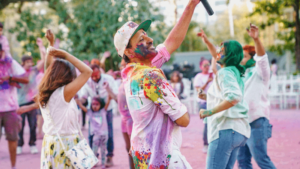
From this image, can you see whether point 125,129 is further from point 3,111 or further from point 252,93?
point 252,93

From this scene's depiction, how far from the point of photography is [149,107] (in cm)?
227

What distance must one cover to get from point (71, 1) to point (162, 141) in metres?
15.9

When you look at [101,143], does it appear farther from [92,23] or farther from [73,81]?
[92,23]

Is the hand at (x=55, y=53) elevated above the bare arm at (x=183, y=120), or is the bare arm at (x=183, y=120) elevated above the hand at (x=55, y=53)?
the hand at (x=55, y=53)

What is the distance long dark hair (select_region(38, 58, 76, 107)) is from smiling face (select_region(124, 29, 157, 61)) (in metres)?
1.19

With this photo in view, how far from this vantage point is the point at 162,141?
2.25 m

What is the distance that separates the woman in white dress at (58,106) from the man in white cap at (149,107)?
1087mm

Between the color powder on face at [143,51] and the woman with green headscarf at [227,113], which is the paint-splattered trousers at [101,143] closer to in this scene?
the woman with green headscarf at [227,113]

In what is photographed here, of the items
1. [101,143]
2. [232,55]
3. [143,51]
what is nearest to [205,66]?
[101,143]

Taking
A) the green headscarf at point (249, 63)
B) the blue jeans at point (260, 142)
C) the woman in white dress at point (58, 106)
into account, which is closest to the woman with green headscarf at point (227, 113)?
the blue jeans at point (260, 142)

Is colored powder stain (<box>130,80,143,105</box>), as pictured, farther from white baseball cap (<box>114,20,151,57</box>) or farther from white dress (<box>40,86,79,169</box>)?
white dress (<box>40,86,79,169</box>)

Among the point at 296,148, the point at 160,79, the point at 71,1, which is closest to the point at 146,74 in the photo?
the point at 160,79

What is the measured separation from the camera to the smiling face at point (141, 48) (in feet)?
7.82

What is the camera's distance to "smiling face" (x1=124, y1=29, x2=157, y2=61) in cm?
238
